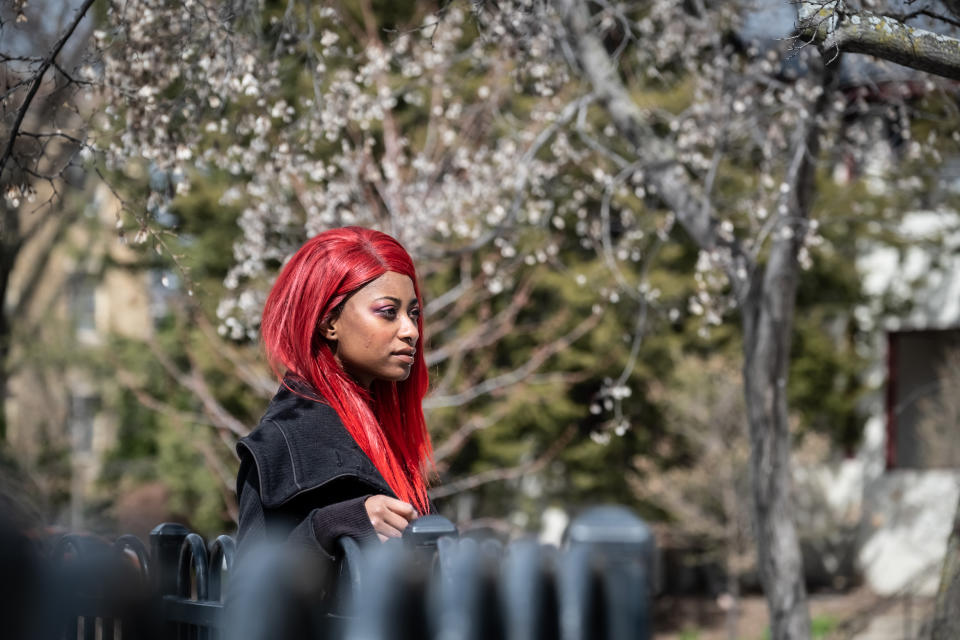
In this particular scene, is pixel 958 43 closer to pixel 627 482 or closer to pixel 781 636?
pixel 781 636

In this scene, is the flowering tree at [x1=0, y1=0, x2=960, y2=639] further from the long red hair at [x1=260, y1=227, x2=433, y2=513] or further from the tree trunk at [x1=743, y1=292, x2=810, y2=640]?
the long red hair at [x1=260, y1=227, x2=433, y2=513]

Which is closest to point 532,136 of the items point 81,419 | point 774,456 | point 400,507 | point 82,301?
point 774,456

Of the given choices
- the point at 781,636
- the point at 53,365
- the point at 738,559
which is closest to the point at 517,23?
the point at 781,636

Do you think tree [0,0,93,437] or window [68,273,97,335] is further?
window [68,273,97,335]

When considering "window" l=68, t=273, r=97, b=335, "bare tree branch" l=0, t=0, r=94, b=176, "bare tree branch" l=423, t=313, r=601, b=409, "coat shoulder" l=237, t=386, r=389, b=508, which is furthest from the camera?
"window" l=68, t=273, r=97, b=335

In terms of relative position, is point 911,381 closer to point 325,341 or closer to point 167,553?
point 325,341

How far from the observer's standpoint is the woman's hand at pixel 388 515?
216 cm

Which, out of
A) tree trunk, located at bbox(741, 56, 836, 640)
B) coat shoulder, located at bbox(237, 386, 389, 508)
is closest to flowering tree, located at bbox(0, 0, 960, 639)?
tree trunk, located at bbox(741, 56, 836, 640)

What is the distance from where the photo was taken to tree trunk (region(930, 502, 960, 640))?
161 inches

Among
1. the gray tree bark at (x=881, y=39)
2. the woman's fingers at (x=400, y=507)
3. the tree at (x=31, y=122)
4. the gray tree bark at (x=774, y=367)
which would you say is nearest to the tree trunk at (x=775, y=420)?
the gray tree bark at (x=774, y=367)

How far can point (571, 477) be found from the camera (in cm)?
1284

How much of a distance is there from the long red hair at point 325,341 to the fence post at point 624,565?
1.12 m

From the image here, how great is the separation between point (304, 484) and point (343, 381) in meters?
0.43

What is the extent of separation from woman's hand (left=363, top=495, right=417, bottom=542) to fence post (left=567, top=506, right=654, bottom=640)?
0.77 meters
